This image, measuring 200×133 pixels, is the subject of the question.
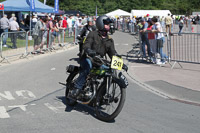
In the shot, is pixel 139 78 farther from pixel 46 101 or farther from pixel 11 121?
pixel 11 121

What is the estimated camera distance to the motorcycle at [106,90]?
19.2 feet

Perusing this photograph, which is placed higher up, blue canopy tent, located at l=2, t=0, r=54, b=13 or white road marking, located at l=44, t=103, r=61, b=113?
blue canopy tent, located at l=2, t=0, r=54, b=13

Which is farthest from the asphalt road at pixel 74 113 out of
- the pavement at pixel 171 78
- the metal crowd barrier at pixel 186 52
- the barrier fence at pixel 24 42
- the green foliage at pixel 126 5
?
the green foliage at pixel 126 5

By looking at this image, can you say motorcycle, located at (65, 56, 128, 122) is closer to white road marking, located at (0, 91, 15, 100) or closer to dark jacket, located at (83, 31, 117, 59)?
dark jacket, located at (83, 31, 117, 59)

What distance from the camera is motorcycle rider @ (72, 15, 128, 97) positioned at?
6.26m

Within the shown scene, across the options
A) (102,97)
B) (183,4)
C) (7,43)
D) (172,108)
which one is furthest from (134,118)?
(183,4)

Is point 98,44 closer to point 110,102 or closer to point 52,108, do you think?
point 110,102

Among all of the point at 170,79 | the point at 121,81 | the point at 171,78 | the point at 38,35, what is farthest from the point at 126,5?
the point at 121,81

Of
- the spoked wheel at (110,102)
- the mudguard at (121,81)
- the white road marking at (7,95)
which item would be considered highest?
the mudguard at (121,81)

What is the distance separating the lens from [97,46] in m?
6.34

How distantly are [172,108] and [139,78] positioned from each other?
3.52 m

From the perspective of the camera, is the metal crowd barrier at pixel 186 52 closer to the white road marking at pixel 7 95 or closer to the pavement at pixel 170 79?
the pavement at pixel 170 79

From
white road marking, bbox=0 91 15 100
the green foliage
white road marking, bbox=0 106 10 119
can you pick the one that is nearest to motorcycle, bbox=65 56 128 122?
white road marking, bbox=0 106 10 119

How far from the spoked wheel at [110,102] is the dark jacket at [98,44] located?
70cm
